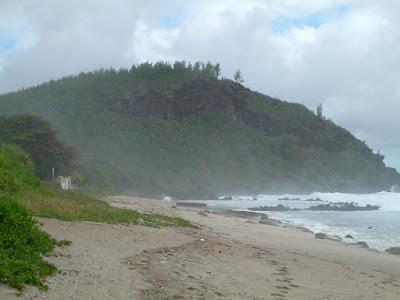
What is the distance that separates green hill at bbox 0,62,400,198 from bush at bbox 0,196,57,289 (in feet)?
305

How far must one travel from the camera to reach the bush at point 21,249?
26.0 feet

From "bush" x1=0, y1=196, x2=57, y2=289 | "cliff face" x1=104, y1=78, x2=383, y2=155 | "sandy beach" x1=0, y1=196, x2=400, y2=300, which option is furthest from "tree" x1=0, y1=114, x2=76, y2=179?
"cliff face" x1=104, y1=78, x2=383, y2=155

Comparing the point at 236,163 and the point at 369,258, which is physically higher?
the point at 236,163

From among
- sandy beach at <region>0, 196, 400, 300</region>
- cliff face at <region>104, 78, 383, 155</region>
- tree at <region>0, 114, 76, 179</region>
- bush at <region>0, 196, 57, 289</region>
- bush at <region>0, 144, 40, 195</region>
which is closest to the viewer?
bush at <region>0, 196, 57, 289</region>

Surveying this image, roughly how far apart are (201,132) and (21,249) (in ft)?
403

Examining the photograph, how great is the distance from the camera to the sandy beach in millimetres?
8781

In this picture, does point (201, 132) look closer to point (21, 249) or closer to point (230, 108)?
point (230, 108)

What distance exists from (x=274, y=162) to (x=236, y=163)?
9.15m

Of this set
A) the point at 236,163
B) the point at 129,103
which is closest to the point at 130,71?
the point at 129,103

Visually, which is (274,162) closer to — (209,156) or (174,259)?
(209,156)

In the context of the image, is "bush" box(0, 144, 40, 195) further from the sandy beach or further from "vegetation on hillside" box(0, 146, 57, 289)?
"vegetation on hillside" box(0, 146, 57, 289)

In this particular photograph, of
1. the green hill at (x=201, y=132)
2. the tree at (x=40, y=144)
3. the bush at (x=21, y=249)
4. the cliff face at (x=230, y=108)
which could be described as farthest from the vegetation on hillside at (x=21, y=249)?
the cliff face at (x=230, y=108)

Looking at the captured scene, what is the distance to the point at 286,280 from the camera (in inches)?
456

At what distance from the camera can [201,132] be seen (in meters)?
132
